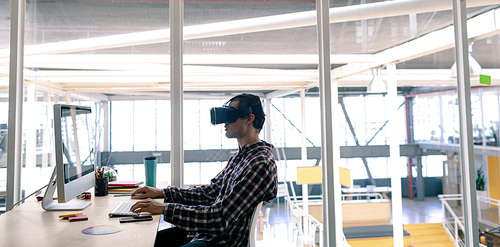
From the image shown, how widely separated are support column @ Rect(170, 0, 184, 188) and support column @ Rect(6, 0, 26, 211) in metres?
1.04

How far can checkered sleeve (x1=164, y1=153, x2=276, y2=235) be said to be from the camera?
5.50 feet

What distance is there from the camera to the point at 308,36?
2857 millimetres

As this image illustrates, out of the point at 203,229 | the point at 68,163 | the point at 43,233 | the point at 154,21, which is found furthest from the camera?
the point at 154,21

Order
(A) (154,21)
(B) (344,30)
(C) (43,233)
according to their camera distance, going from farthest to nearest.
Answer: (B) (344,30)
(A) (154,21)
(C) (43,233)

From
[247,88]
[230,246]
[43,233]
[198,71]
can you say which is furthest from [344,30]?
[43,233]

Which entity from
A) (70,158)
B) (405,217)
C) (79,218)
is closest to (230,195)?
(79,218)

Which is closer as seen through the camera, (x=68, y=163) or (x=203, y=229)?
(x=203, y=229)

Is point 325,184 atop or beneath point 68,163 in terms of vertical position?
beneath

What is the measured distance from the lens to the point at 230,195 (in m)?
1.70

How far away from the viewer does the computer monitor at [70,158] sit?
5.76 feet

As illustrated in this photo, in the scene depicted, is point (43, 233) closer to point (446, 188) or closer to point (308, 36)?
point (308, 36)

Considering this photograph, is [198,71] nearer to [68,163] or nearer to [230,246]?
[68,163]

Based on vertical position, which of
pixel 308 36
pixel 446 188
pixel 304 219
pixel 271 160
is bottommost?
pixel 304 219

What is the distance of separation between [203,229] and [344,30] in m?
1.98
